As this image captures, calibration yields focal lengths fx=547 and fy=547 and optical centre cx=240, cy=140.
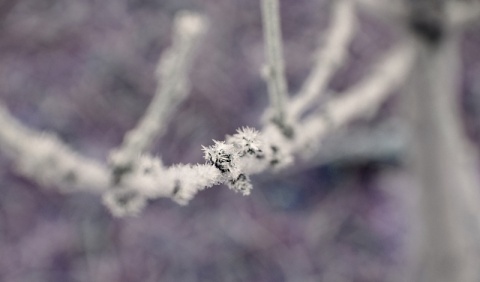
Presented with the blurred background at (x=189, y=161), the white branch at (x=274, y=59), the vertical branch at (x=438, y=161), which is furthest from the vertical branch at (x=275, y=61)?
the blurred background at (x=189, y=161)

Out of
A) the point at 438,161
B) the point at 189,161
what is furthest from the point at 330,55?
the point at 189,161

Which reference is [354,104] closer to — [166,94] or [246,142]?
[166,94]

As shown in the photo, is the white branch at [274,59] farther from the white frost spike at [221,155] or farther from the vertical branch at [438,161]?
the vertical branch at [438,161]

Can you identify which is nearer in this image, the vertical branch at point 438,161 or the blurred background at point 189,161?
the vertical branch at point 438,161

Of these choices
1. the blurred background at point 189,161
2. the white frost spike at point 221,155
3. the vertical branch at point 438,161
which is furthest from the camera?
the blurred background at point 189,161

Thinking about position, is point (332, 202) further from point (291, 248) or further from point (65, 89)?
point (65, 89)
